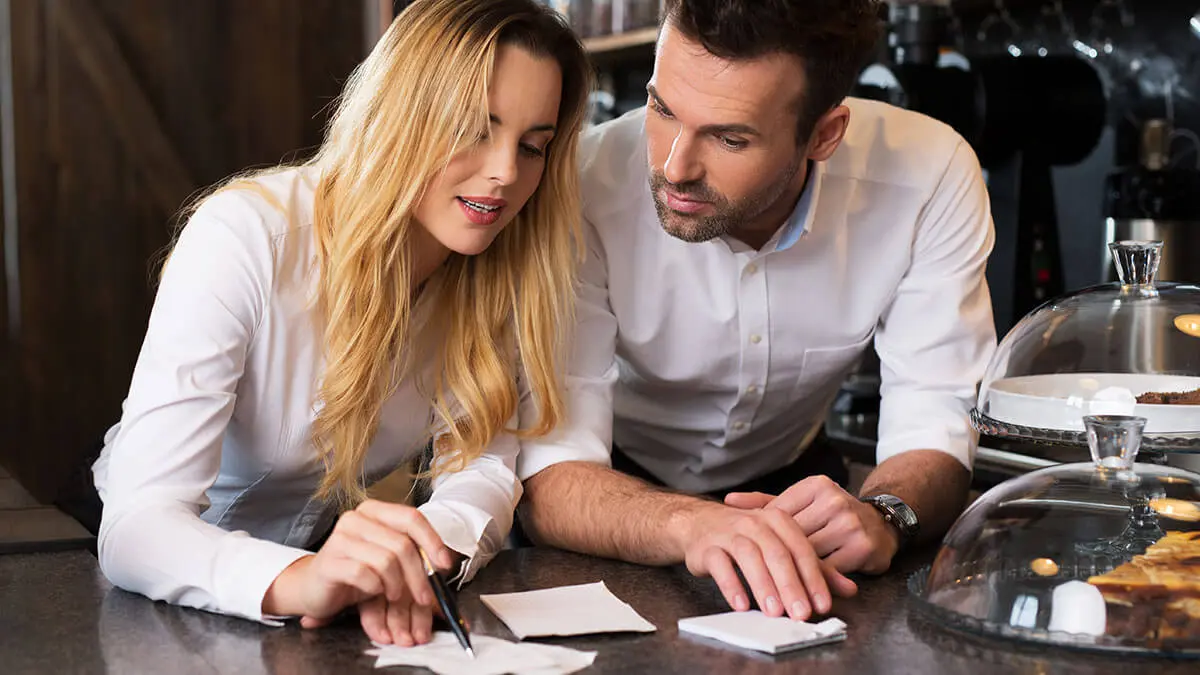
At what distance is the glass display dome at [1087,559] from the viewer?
1144 millimetres

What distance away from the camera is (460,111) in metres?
1.55

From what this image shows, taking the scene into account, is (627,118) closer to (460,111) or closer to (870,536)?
(460,111)

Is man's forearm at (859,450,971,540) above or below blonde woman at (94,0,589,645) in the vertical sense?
below

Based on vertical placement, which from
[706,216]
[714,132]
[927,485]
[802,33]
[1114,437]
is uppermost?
[802,33]

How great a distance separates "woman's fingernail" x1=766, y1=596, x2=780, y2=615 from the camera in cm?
127

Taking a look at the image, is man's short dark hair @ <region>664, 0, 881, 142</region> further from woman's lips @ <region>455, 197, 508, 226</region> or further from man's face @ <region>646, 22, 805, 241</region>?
woman's lips @ <region>455, 197, 508, 226</region>

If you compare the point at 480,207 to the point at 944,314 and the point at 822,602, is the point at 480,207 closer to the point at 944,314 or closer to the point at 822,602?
the point at 822,602

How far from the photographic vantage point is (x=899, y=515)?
156 cm

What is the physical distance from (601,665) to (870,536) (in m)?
0.44

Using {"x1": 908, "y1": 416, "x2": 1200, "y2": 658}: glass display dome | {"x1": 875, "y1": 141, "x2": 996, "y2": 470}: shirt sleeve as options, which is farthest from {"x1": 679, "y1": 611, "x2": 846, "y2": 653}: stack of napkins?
{"x1": 875, "y1": 141, "x2": 996, "y2": 470}: shirt sleeve

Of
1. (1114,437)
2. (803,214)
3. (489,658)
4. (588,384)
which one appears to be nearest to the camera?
(489,658)

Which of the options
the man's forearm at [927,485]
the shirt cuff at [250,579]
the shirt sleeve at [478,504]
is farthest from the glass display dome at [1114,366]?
the shirt cuff at [250,579]

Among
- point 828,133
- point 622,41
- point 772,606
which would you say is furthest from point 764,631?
point 622,41

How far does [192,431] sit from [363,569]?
0.32 m
